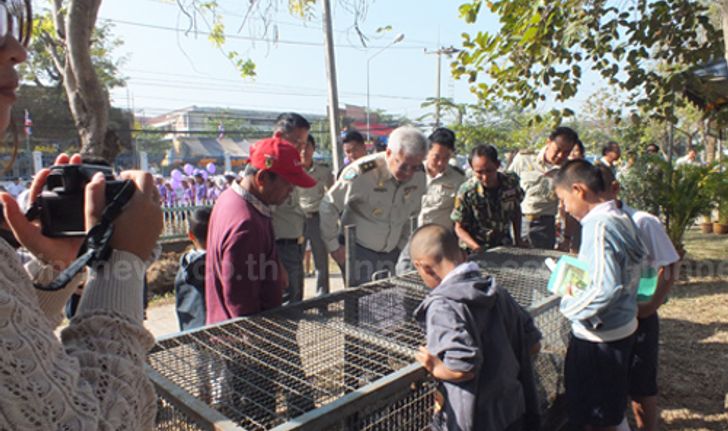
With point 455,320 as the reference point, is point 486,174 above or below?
above

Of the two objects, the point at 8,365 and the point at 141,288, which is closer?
the point at 8,365

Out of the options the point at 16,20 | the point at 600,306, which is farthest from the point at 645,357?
the point at 16,20

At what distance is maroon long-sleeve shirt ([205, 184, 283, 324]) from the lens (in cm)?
222

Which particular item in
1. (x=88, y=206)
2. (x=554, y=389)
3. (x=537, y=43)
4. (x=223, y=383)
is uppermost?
(x=537, y=43)

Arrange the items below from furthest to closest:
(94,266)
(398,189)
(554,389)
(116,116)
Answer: (116,116) < (398,189) < (554,389) < (94,266)

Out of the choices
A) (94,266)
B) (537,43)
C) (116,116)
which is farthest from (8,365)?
(116,116)

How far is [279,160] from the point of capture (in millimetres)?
2471

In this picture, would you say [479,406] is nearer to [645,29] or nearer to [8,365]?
[8,365]

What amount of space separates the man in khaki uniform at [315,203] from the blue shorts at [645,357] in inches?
121

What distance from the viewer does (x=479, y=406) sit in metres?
1.83

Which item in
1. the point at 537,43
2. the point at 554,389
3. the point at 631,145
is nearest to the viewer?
the point at 554,389

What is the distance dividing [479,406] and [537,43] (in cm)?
280

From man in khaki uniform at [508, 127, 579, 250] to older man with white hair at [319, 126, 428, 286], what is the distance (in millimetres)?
2164

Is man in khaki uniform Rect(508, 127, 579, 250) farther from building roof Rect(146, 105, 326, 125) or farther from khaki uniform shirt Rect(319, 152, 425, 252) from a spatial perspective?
building roof Rect(146, 105, 326, 125)
